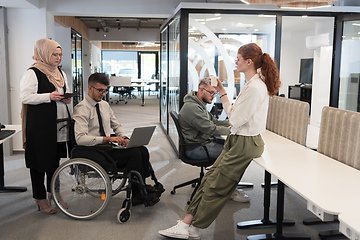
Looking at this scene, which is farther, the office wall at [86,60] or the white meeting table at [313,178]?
the office wall at [86,60]

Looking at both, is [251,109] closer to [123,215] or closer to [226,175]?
[226,175]

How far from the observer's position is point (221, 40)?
5.04 metres

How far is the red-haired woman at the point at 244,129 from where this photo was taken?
2359mm

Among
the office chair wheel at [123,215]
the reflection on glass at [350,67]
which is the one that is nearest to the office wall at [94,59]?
the reflection on glass at [350,67]

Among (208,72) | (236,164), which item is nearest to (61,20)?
(208,72)

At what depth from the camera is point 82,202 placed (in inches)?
119

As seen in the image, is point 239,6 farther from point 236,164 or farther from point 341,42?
point 236,164

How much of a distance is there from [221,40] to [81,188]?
317 cm

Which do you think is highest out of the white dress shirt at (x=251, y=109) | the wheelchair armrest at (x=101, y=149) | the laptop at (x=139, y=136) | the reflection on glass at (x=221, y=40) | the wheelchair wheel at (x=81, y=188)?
the reflection on glass at (x=221, y=40)

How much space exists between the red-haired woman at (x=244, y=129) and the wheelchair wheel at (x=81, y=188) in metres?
0.87

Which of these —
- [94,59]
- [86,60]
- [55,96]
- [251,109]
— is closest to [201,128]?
[251,109]

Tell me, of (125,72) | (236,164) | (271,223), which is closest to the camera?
(236,164)

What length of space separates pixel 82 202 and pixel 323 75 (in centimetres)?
428

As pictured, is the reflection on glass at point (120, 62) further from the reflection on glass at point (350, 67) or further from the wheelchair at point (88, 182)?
the wheelchair at point (88, 182)
